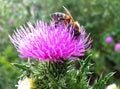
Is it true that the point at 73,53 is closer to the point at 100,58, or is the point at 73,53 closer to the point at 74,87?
the point at 74,87

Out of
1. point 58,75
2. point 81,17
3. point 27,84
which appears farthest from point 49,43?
point 81,17

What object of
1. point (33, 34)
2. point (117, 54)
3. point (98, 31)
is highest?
point (98, 31)

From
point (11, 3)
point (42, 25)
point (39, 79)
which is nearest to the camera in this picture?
point (39, 79)

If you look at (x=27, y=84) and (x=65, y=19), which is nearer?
(x=27, y=84)

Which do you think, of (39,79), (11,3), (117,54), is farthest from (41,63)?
(11,3)

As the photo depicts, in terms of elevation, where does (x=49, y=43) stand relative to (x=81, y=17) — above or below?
below

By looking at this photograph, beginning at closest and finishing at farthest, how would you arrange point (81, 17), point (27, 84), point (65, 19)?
point (27, 84) → point (65, 19) → point (81, 17)

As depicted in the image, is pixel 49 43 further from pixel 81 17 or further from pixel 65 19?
pixel 81 17

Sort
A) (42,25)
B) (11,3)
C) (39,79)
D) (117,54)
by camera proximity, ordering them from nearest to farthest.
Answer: (39,79)
(42,25)
(117,54)
(11,3)

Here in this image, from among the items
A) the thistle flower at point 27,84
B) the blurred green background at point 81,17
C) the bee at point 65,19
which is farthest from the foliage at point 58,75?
the blurred green background at point 81,17
